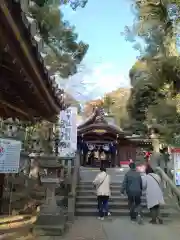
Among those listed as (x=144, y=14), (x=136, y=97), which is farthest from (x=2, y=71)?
(x=136, y=97)

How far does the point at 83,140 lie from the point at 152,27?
11.7m

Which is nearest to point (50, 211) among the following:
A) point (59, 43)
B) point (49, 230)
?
point (49, 230)

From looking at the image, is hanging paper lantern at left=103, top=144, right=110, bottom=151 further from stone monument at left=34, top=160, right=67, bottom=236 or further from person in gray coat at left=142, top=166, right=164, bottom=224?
stone monument at left=34, top=160, right=67, bottom=236

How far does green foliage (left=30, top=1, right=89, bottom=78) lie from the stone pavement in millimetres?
10852

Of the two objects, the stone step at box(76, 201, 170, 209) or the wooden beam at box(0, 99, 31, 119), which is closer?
the wooden beam at box(0, 99, 31, 119)

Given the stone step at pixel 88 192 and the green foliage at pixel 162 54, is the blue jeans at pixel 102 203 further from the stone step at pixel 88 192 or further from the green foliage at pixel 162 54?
the green foliage at pixel 162 54

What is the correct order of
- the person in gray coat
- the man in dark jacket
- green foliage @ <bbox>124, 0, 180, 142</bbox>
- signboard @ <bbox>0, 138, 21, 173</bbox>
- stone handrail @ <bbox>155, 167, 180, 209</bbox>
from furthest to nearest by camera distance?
green foliage @ <bbox>124, 0, 180, 142</bbox> → stone handrail @ <bbox>155, 167, 180, 209</bbox> → the man in dark jacket → the person in gray coat → signboard @ <bbox>0, 138, 21, 173</bbox>

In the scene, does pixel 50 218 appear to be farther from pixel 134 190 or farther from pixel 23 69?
pixel 23 69

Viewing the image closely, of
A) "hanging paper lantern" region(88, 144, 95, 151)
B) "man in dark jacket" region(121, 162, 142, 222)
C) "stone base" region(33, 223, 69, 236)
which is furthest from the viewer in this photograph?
"hanging paper lantern" region(88, 144, 95, 151)

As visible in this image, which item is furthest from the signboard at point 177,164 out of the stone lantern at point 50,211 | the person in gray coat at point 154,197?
the stone lantern at point 50,211

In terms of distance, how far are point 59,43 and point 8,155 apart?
52.6 ft

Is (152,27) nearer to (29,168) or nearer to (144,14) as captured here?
(144,14)

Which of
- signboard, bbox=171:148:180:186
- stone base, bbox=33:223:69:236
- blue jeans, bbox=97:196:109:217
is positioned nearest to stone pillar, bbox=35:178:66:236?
stone base, bbox=33:223:69:236

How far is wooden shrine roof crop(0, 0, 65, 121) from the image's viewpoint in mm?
2564
